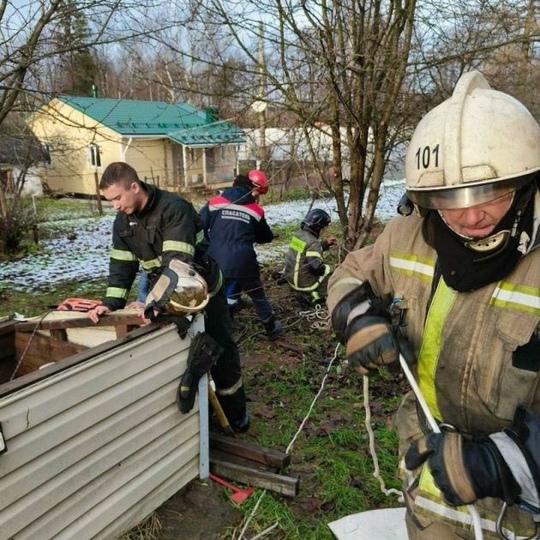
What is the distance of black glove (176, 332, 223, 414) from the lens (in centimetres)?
293

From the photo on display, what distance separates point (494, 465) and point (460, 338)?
37cm

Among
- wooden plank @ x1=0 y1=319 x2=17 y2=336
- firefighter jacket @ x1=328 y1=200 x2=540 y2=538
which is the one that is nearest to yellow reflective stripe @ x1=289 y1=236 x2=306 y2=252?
wooden plank @ x1=0 y1=319 x2=17 y2=336

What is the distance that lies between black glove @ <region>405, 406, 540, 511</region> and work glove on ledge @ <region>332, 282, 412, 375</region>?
0.32 meters

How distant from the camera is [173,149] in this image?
86.3ft

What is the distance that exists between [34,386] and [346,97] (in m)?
4.36

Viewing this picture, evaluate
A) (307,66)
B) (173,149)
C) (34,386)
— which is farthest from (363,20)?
(173,149)

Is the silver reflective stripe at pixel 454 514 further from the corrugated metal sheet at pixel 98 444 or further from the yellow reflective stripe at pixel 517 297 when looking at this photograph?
the corrugated metal sheet at pixel 98 444

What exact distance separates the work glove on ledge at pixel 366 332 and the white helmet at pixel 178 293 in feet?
3.80

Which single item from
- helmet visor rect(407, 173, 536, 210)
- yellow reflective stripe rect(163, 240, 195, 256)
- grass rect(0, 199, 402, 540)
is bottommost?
grass rect(0, 199, 402, 540)

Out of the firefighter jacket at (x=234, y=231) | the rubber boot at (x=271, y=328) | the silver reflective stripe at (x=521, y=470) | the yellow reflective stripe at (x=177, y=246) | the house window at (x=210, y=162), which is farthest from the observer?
the house window at (x=210, y=162)

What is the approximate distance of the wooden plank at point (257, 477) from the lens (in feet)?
10.3

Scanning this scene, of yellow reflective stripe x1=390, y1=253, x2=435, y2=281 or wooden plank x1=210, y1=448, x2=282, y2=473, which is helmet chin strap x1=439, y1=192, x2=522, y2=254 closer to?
yellow reflective stripe x1=390, y1=253, x2=435, y2=281

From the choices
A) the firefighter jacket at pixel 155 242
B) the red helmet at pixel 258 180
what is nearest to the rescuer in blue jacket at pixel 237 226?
the red helmet at pixel 258 180

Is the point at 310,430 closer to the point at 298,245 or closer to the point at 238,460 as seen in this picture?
the point at 238,460
